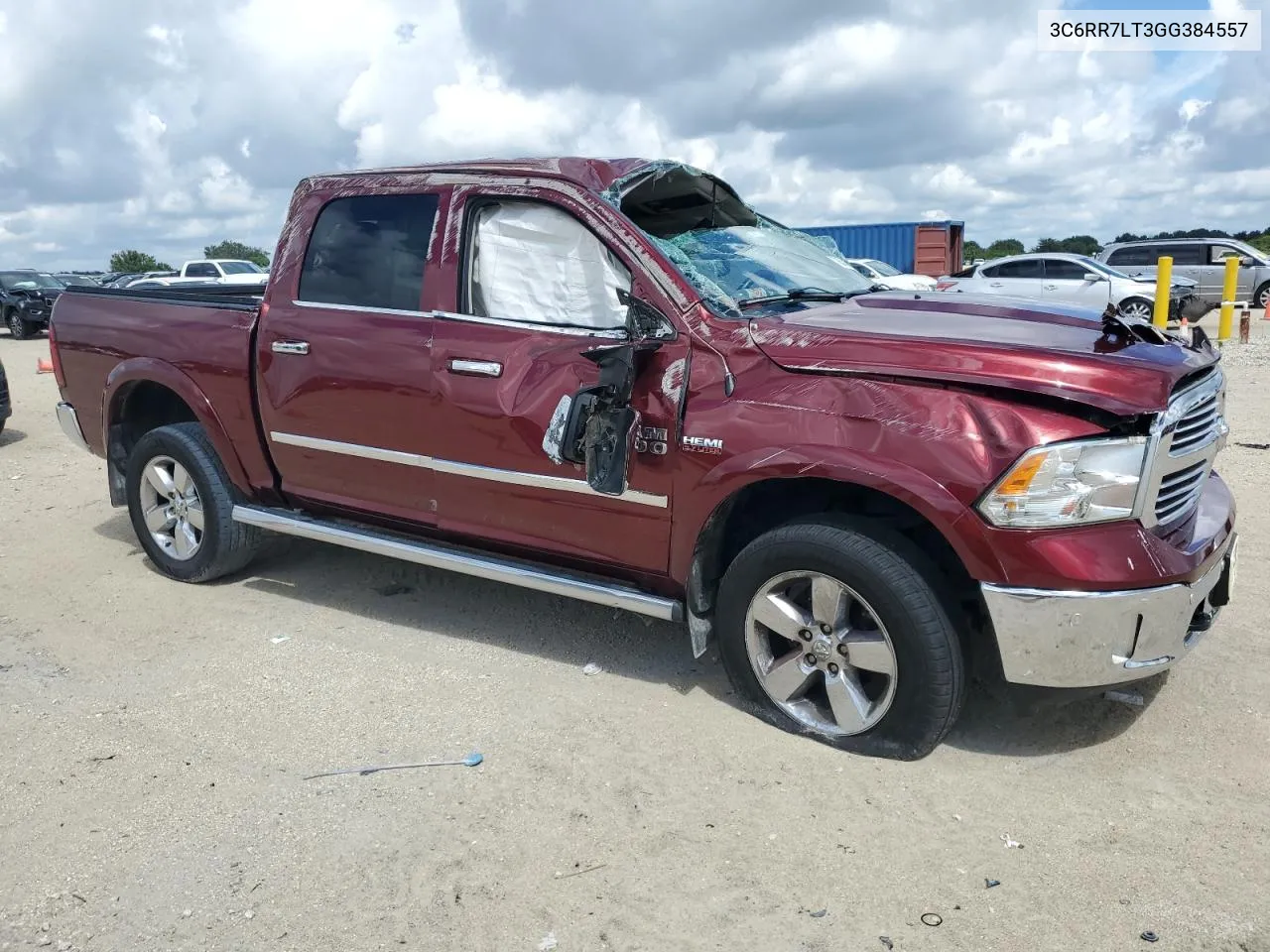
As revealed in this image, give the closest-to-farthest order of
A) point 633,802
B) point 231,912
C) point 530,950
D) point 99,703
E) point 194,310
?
point 530,950 < point 231,912 < point 633,802 < point 99,703 < point 194,310

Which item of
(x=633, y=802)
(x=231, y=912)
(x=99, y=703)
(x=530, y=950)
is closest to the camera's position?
(x=530, y=950)

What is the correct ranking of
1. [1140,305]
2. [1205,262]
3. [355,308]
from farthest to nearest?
[1205,262], [1140,305], [355,308]

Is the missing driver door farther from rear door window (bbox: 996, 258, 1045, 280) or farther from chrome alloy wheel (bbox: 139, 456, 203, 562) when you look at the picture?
rear door window (bbox: 996, 258, 1045, 280)

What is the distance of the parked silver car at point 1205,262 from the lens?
21359 mm

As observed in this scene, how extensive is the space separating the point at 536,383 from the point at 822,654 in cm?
143

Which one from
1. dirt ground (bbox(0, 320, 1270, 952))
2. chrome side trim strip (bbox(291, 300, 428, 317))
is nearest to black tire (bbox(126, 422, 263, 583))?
dirt ground (bbox(0, 320, 1270, 952))

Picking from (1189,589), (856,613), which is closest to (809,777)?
(856,613)

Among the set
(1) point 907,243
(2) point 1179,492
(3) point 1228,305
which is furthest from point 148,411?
(1) point 907,243

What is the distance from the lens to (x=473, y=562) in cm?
414

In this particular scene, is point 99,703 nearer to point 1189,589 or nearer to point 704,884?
point 704,884

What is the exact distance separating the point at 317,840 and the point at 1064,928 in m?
2.09

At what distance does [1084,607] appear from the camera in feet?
9.75

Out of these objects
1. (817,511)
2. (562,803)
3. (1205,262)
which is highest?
(1205,262)

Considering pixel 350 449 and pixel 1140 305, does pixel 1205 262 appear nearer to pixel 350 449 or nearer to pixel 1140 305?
pixel 1140 305
